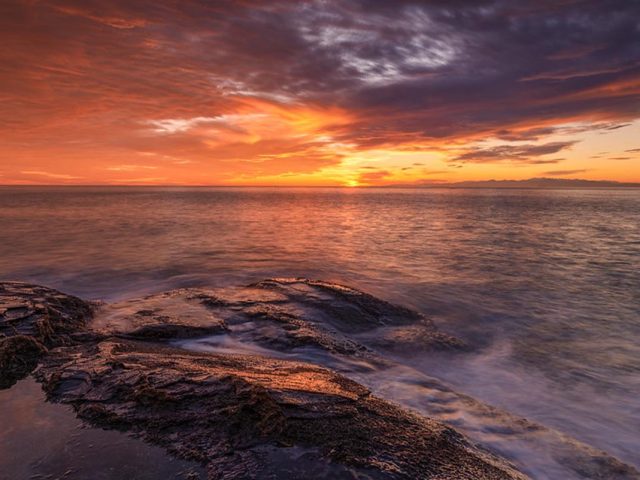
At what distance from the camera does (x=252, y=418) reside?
148 inches

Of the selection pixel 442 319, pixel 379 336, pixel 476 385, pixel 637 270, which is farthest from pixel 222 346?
pixel 637 270

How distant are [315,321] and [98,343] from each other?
12.6ft

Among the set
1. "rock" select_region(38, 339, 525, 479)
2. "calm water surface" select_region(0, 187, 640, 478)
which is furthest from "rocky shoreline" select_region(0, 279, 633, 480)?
"calm water surface" select_region(0, 187, 640, 478)

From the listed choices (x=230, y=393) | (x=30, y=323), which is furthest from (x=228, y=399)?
(x=30, y=323)

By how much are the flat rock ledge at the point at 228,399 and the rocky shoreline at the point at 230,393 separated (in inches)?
0.5

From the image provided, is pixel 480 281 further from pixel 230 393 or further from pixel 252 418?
pixel 252 418

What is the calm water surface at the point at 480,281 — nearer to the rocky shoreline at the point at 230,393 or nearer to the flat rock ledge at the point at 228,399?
the rocky shoreline at the point at 230,393

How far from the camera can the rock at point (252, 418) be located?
336 centimetres

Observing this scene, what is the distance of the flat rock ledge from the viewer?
3.35 m

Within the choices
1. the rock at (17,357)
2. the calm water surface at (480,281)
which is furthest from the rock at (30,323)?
→ the calm water surface at (480,281)

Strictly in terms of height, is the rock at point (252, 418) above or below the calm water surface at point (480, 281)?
above

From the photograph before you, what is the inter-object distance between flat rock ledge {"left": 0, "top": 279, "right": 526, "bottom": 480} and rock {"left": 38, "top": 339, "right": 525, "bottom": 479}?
0.01 m

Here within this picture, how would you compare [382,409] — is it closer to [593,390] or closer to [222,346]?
[222,346]

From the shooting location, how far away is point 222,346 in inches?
256
